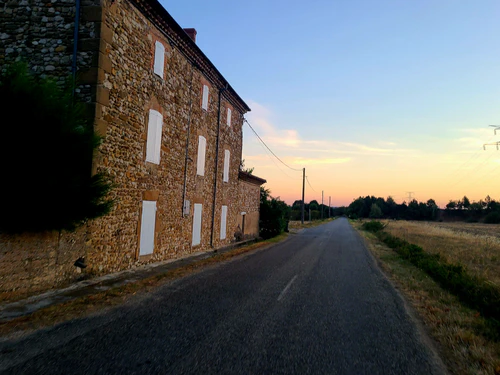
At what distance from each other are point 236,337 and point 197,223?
11376 millimetres

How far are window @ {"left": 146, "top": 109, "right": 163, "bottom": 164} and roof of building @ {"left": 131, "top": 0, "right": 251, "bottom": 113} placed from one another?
3076mm

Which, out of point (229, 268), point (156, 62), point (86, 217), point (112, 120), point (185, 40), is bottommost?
point (229, 268)

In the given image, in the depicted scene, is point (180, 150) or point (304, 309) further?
point (180, 150)

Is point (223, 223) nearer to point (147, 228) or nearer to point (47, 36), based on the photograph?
point (147, 228)

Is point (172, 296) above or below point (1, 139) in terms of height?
below

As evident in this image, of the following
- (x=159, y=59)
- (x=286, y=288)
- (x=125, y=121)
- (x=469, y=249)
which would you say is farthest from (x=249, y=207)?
(x=286, y=288)

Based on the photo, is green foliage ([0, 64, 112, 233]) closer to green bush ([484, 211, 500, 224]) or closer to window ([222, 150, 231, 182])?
window ([222, 150, 231, 182])

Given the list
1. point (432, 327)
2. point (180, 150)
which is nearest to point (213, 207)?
point (180, 150)

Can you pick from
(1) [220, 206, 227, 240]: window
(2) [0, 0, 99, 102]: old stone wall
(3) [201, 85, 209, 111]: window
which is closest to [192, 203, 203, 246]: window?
(1) [220, 206, 227, 240]: window

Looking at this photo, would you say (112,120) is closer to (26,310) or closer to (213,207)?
(26,310)

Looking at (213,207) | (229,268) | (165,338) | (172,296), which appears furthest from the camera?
(213,207)

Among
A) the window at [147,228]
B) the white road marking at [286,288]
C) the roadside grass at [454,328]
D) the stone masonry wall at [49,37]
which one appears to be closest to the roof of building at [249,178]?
the window at [147,228]

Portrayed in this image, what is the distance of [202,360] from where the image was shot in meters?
4.03

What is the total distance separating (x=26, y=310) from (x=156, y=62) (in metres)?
8.75
